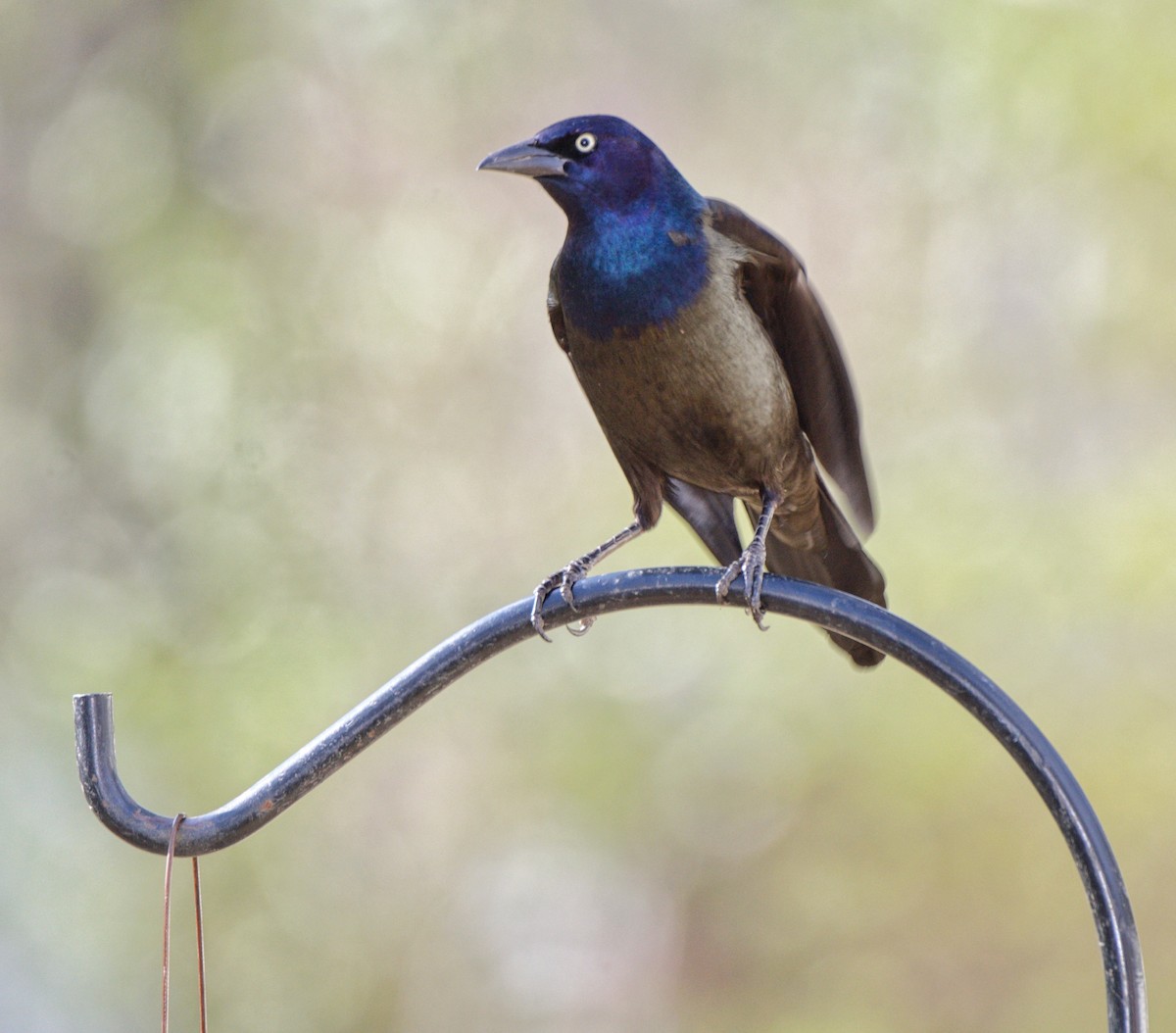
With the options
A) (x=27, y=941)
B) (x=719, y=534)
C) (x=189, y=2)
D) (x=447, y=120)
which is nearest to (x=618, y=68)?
(x=447, y=120)

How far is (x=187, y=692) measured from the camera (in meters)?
5.76

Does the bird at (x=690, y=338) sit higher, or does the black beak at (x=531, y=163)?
the black beak at (x=531, y=163)

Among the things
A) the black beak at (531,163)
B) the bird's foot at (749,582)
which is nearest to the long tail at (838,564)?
the bird's foot at (749,582)

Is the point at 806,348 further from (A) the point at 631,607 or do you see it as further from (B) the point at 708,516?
(A) the point at 631,607

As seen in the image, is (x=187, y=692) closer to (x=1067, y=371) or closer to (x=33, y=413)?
(x=33, y=413)

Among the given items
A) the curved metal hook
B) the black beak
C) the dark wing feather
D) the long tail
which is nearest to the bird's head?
the black beak

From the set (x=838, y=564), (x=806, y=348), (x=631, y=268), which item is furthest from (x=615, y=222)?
(x=838, y=564)

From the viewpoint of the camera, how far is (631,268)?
2.78m

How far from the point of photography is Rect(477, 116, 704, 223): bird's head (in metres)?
2.86

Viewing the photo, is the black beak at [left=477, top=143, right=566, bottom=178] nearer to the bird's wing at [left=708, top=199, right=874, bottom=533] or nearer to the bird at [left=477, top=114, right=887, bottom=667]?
the bird at [left=477, top=114, right=887, bottom=667]

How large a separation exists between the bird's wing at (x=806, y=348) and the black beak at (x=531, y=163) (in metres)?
0.33

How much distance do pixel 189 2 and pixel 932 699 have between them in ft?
13.8

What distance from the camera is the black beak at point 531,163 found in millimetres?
2867

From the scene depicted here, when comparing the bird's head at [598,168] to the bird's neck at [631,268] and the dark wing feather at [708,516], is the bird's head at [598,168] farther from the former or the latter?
the dark wing feather at [708,516]
